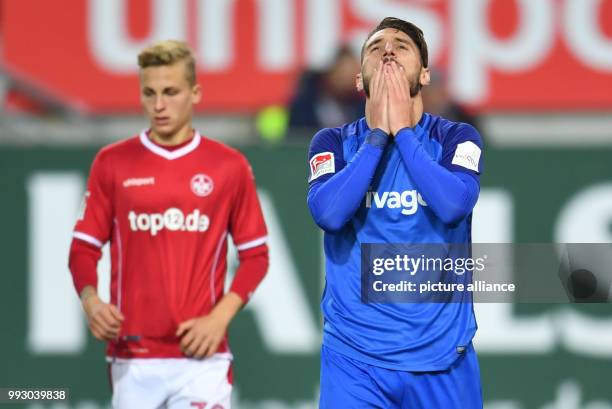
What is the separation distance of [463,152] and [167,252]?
4.69 ft

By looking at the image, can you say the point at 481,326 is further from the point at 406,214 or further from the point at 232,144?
the point at 406,214

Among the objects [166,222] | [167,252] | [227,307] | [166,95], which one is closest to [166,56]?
[166,95]

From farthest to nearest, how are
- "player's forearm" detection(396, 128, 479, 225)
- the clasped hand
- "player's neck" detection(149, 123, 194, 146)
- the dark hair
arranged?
"player's neck" detection(149, 123, 194, 146) → the dark hair → the clasped hand → "player's forearm" detection(396, 128, 479, 225)

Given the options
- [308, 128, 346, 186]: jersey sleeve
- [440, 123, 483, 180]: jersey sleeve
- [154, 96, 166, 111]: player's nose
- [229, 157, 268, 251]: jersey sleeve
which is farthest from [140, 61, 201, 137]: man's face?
[440, 123, 483, 180]: jersey sleeve

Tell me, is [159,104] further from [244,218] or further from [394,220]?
[394,220]

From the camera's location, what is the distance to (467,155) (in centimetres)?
414

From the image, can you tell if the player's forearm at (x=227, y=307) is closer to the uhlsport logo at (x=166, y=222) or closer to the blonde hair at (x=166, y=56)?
the uhlsport logo at (x=166, y=222)

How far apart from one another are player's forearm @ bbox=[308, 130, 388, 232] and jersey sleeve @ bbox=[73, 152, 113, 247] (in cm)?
129

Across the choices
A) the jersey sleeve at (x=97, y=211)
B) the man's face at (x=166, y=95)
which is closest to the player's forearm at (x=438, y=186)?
the man's face at (x=166, y=95)

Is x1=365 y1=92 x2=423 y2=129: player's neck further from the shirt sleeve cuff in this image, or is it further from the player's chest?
the player's chest

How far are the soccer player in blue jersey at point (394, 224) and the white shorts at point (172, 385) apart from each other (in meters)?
0.89

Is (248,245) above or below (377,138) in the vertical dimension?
below

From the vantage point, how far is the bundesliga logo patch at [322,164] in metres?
4.20

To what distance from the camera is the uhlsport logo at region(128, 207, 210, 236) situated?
497 centimetres
